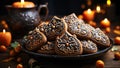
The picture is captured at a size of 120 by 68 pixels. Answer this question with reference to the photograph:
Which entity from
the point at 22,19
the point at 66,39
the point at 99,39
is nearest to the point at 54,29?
the point at 66,39

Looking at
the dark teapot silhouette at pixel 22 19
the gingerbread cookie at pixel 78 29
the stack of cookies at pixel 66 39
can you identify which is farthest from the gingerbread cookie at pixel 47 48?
the dark teapot silhouette at pixel 22 19

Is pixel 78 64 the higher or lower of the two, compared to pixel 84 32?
lower

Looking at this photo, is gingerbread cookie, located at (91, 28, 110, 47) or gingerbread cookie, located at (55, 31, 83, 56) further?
gingerbread cookie, located at (91, 28, 110, 47)

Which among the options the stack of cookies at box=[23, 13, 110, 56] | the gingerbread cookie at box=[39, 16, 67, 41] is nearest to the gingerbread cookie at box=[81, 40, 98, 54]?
the stack of cookies at box=[23, 13, 110, 56]

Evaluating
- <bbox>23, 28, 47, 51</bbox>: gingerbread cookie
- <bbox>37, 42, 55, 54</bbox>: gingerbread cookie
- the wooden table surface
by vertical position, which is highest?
<bbox>23, 28, 47, 51</bbox>: gingerbread cookie

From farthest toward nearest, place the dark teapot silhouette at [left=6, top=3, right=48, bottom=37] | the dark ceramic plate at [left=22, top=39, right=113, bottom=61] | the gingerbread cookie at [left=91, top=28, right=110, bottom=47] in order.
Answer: the dark teapot silhouette at [left=6, top=3, right=48, bottom=37], the gingerbread cookie at [left=91, top=28, right=110, bottom=47], the dark ceramic plate at [left=22, top=39, right=113, bottom=61]

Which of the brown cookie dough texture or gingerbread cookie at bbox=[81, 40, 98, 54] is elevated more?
the brown cookie dough texture

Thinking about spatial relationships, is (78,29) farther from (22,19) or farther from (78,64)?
(22,19)

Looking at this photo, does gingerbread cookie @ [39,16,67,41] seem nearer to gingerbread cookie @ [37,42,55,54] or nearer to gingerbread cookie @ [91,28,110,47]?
gingerbread cookie @ [37,42,55,54]

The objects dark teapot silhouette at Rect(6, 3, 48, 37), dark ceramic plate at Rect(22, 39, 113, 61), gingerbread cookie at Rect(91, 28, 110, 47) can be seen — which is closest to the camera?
dark ceramic plate at Rect(22, 39, 113, 61)
